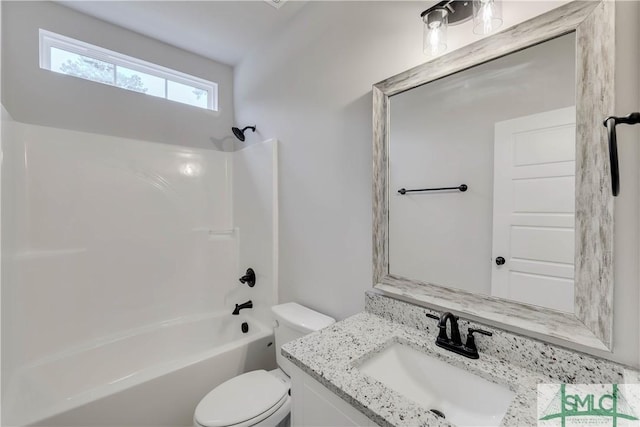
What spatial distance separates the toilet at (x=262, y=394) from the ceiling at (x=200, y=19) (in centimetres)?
199

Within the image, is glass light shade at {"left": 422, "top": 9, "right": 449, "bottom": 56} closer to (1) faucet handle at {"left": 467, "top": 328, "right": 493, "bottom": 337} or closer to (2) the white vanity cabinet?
(1) faucet handle at {"left": 467, "top": 328, "right": 493, "bottom": 337}

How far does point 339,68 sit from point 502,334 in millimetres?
1460

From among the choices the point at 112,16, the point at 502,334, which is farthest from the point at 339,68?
the point at 112,16

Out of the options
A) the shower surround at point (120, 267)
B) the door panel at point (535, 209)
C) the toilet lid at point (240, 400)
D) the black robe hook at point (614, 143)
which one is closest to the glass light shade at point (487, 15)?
the door panel at point (535, 209)

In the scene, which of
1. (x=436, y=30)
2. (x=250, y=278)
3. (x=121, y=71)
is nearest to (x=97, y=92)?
(x=121, y=71)

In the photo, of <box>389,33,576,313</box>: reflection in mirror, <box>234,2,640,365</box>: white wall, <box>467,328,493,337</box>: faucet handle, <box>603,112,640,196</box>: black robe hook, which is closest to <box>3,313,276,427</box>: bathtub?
<box>234,2,640,365</box>: white wall

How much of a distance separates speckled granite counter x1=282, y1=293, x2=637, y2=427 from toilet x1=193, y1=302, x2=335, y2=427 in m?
0.39

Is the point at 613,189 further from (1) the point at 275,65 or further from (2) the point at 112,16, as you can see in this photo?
(2) the point at 112,16

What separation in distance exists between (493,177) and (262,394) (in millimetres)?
1494

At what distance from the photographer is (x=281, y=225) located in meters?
1.95

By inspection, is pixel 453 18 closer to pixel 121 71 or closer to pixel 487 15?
pixel 487 15

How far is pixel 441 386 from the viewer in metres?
0.92

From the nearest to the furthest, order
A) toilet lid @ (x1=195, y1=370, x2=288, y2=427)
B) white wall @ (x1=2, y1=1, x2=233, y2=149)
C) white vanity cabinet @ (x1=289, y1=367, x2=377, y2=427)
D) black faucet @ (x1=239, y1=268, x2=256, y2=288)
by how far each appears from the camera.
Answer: white vanity cabinet @ (x1=289, y1=367, x2=377, y2=427), toilet lid @ (x1=195, y1=370, x2=288, y2=427), white wall @ (x1=2, y1=1, x2=233, y2=149), black faucet @ (x1=239, y1=268, x2=256, y2=288)

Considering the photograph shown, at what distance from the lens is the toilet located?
3.99ft
